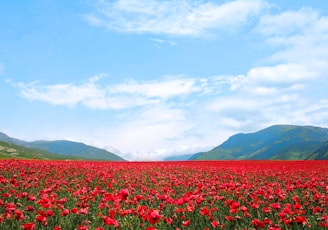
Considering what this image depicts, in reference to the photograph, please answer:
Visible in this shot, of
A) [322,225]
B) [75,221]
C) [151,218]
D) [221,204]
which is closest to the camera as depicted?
[151,218]

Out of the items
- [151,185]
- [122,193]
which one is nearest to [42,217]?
[122,193]

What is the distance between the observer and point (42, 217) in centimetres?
613

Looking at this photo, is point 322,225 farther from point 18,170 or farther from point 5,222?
point 18,170

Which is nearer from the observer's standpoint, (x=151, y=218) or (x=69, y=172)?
(x=151, y=218)

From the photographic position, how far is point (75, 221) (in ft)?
26.0

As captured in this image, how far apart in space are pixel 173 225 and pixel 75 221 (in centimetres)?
233

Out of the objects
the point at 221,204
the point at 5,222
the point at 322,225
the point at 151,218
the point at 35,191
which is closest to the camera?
the point at 151,218

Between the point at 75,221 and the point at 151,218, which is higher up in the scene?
the point at 151,218

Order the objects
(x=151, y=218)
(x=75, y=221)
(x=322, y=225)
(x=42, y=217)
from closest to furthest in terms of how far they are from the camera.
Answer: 1. (x=151, y=218)
2. (x=42, y=217)
3. (x=322, y=225)
4. (x=75, y=221)

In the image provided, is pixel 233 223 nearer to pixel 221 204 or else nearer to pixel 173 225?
pixel 173 225

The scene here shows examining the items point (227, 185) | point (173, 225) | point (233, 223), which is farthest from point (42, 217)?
point (227, 185)

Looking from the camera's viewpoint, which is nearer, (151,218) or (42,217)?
(151,218)

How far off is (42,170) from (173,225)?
12.3 meters

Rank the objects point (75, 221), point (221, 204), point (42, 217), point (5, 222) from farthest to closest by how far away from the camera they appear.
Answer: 1. point (221, 204)
2. point (75, 221)
3. point (5, 222)
4. point (42, 217)
